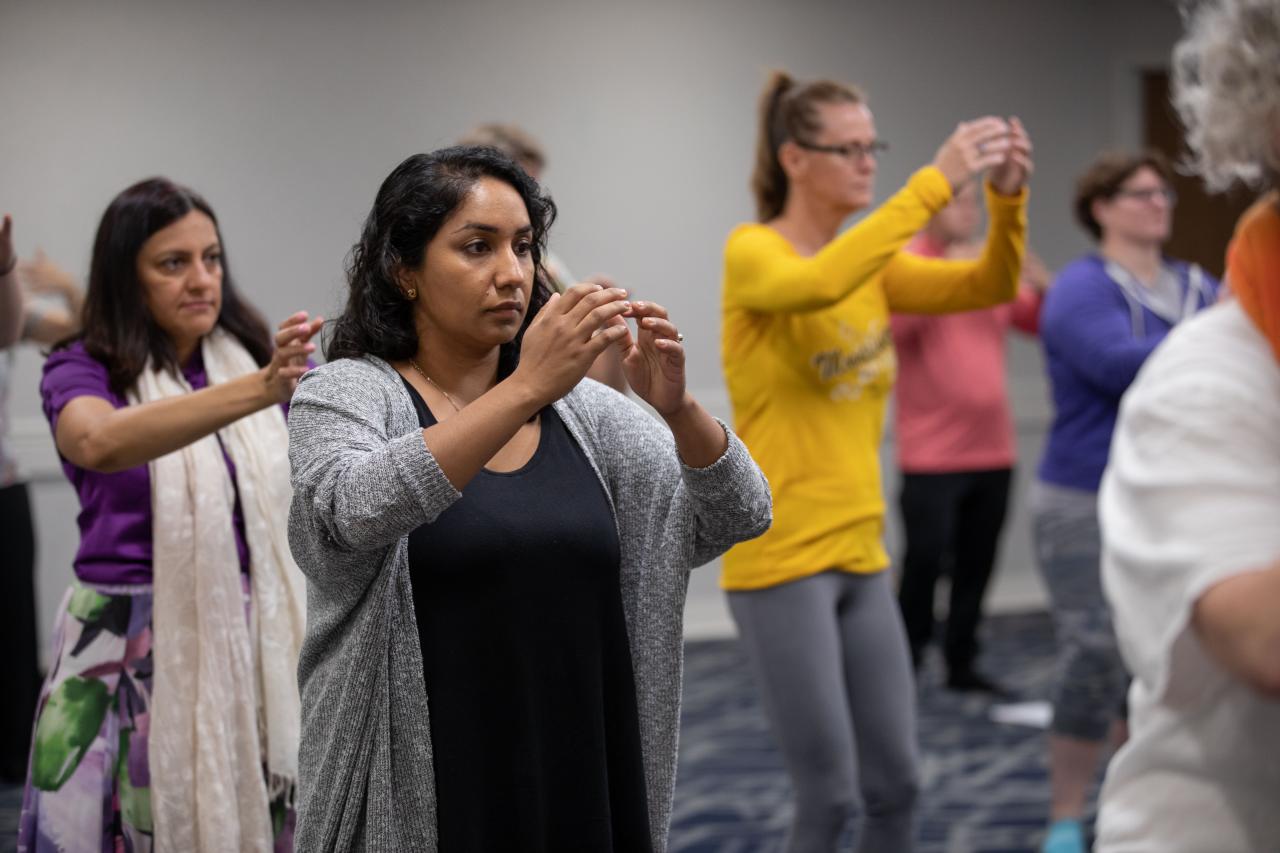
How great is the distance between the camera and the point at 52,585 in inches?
228

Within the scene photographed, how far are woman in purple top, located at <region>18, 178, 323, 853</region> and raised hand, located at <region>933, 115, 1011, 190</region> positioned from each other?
1.20 meters

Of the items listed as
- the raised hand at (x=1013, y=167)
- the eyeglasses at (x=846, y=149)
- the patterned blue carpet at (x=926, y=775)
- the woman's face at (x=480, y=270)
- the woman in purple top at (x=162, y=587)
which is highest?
the eyeglasses at (x=846, y=149)

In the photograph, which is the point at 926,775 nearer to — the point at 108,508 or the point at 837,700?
the point at 837,700

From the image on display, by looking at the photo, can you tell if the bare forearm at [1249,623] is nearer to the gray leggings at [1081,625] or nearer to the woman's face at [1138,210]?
the gray leggings at [1081,625]

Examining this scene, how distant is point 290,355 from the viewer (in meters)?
2.12

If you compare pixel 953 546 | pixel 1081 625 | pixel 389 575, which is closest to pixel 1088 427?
pixel 1081 625

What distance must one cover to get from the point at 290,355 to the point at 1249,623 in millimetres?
1428

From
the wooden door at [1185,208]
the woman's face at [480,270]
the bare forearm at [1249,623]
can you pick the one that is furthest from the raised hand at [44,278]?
the wooden door at [1185,208]

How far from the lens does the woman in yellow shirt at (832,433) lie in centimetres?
259

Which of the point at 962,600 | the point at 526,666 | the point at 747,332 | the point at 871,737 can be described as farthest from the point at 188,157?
the point at 526,666

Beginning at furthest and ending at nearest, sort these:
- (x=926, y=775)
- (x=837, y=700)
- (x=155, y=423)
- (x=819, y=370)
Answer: (x=926, y=775) < (x=819, y=370) < (x=837, y=700) < (x=155, y=423)

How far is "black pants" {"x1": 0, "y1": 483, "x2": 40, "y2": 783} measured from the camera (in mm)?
4352

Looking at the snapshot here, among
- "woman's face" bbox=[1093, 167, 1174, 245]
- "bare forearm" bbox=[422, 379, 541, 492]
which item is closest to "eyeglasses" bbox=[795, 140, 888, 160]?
"woman's face" bbox=[1093, 167, 1174, 245]

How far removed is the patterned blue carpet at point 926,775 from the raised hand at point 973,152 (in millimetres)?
1663
